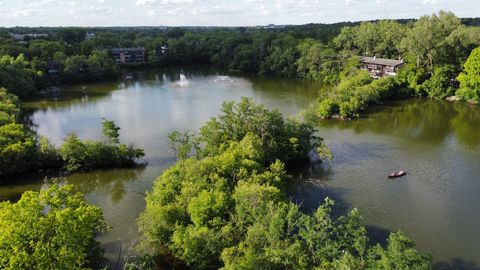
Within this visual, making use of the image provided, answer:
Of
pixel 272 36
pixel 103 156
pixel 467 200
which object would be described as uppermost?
pixel 272 36

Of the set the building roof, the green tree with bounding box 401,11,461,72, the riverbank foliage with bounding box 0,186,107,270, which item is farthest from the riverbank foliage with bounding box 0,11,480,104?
the riverbank foliage with bounding box 0,186,107,270

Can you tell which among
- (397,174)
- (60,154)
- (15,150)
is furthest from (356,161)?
(15,150)

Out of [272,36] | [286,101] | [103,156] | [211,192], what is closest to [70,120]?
[103,156]

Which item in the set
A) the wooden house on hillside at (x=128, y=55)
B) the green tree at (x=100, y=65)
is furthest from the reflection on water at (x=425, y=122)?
the wooden house on hillside at (x=128, y=55)

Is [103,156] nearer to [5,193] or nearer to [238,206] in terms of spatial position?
[5,193]

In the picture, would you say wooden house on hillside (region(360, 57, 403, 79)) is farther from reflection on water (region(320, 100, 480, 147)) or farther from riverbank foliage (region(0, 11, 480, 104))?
reflection on water (region(320, 100, 480, 147))

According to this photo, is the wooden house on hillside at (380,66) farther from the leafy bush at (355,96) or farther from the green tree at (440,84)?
the leafy bush at (355,96)

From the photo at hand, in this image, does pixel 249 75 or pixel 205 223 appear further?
pixel 249 75
